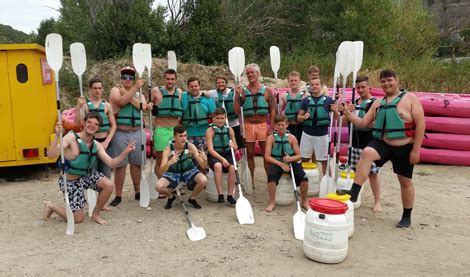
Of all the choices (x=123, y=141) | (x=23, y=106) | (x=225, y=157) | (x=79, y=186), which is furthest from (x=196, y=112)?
(x=23, y=106)

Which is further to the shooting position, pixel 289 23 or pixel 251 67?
pixel 289 23

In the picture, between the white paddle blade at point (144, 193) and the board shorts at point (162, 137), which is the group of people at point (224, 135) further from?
the white paddle blade at point (144, 193)

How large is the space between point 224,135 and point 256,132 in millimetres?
549

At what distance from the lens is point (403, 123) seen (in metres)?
4.00

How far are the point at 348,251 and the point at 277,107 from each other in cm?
253

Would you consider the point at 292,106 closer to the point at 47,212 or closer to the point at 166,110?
the point at 166,110

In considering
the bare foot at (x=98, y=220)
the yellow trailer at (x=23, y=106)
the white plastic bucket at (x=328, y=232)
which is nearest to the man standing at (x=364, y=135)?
the white plastic bucket at (x=328, y=232)

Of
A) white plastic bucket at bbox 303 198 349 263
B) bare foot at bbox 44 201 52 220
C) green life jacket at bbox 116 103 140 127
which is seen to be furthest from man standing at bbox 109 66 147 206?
white plastic bucket at bbox 303 198 349 263

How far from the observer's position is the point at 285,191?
198 inches

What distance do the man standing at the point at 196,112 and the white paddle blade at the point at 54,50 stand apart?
5.10 feet

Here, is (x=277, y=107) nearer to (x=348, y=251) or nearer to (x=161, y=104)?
(x=161, y=104)

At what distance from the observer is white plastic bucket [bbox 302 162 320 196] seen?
17.6 ft

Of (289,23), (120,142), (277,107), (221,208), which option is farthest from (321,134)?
(289,23)

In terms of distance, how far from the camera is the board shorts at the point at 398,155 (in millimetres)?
4062
